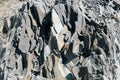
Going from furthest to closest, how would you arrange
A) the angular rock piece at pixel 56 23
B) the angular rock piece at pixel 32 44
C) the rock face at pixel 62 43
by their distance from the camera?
the angular rock piece at pixel 56 23, the angular rock piece at pixel 32 44, the rock face at pixel 62 43

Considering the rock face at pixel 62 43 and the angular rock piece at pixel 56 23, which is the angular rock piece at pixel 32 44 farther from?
the angular rock piece at pixel 56 23

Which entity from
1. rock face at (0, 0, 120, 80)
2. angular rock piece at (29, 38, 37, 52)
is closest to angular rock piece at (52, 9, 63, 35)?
rock face at (0, 0, 120, 80)

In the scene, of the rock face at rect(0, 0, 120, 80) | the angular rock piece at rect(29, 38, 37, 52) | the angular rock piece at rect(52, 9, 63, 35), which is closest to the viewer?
the rock face at rect(0, 0, 120, 80)

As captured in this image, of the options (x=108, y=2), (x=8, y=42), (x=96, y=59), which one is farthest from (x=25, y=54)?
(x=108, y=2)

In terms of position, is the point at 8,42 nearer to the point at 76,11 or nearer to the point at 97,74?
the point at 76,11

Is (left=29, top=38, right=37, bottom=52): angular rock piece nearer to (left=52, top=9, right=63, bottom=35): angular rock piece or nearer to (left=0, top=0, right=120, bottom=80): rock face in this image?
(left=0, top=0, right=120, bottom=80): rock face

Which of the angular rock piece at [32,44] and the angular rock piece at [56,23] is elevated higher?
the angular rock piece at [56,23]

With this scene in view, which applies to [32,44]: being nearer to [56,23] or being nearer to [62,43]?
[62,43]

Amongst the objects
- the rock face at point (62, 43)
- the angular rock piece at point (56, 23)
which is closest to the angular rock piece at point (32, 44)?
the rock face at point (62, 43)
